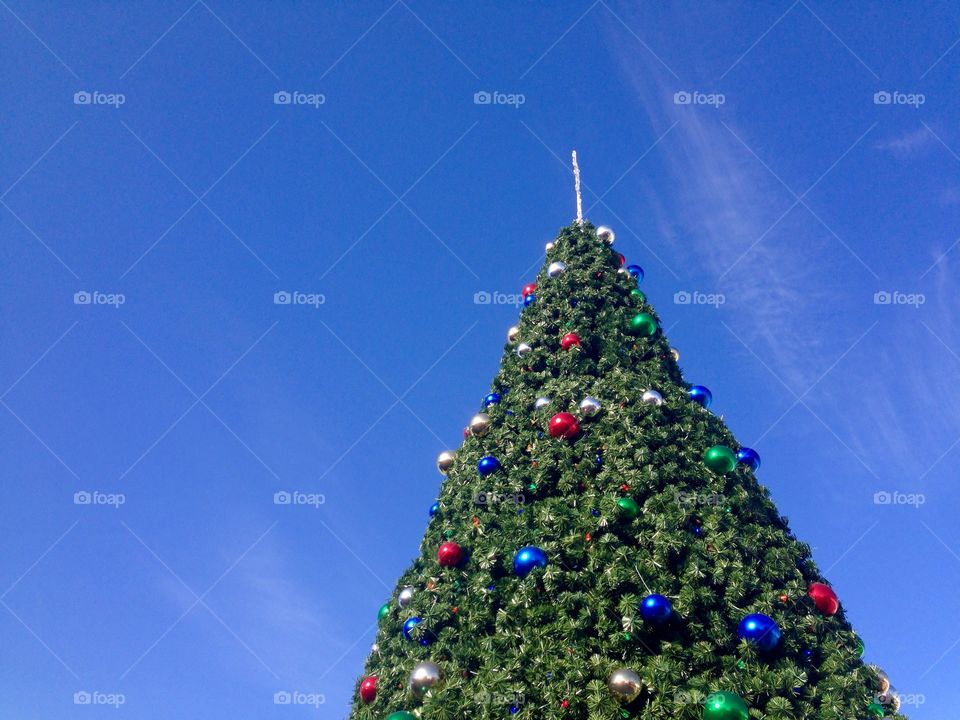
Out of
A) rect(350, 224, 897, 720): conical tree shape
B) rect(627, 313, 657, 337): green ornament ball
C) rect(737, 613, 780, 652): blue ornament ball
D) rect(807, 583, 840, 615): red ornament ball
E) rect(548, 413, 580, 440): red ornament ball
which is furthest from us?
rect(627, 313, 657, 337): green ornament ball

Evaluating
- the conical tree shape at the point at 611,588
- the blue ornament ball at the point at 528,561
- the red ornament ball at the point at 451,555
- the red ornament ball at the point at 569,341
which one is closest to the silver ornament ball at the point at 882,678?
the conical tree shape at the point at 611,588

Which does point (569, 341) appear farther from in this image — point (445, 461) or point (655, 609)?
point (655, 609)

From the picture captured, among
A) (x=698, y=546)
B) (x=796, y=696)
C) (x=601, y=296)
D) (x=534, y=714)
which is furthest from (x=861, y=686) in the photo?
(x=601, y=296)

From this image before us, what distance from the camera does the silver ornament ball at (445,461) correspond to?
9075 mm

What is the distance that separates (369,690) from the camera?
696 cm

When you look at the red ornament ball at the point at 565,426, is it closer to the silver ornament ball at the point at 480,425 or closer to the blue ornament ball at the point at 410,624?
the silver ornament ball at the point at 480,425

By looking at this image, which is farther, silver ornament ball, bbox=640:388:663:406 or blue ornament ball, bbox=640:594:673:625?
silver ornament ball, bbox=640:388:663:406

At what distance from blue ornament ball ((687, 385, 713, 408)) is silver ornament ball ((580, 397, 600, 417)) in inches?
69.3

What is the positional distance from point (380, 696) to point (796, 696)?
409 cm

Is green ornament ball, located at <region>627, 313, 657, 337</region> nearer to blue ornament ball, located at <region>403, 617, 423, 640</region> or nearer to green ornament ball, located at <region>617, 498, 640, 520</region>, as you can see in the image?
green ornament ball, located at <region>617, 498, 640, 520</region>

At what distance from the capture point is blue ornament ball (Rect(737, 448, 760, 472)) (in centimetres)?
808

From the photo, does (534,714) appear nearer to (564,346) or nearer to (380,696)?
(380,696)

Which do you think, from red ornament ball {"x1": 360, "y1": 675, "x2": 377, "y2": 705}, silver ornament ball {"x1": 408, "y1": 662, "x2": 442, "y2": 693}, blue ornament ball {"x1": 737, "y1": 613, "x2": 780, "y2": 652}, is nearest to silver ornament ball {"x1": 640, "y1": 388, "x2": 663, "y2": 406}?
blue ornament ball {"x1": 737, "y1": 613, "x2": 780, "y2": 652}

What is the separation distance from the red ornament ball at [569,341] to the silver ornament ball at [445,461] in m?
2.30
